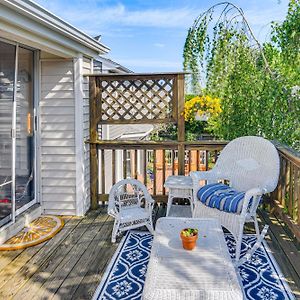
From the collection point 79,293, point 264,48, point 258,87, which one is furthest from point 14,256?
point 264,48

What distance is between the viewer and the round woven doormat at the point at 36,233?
3652 millimetres

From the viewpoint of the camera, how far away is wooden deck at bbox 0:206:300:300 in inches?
110

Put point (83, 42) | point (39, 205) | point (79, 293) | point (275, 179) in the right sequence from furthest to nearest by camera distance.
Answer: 1. point (39, 205)
2. point (83, 42)
3. point (275, 179)
4. point (79, 293)

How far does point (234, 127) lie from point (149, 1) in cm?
865

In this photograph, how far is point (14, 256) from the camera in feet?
11.3

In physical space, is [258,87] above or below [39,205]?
above

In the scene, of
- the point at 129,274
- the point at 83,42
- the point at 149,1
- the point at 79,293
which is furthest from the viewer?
the point at 149,1


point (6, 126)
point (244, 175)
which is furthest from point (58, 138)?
point (244, 175)

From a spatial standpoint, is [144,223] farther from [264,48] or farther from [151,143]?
[264,48]

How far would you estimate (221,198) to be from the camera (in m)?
3.64

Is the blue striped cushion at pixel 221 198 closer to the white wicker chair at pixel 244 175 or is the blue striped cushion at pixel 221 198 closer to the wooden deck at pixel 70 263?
the white wicker chair at pixel 244 175

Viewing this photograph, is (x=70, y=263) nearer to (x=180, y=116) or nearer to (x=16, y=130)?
(x=16, y=130)

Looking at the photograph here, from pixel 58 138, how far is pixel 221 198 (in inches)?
88.9

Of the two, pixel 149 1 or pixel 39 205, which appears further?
pixel 149 1
